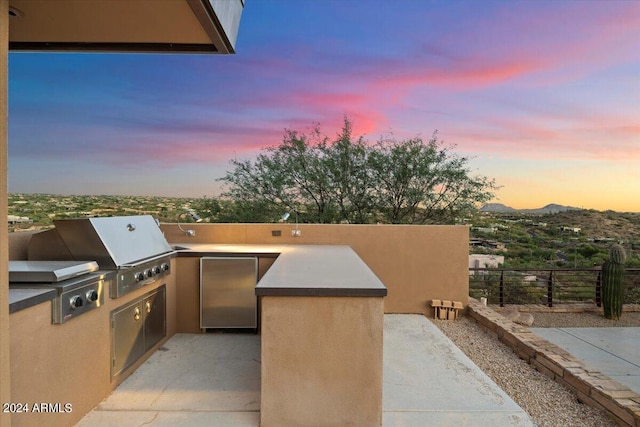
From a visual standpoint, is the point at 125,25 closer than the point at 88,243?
Yes

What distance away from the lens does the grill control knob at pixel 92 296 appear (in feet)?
7.88

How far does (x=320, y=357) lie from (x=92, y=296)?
1.51 meters

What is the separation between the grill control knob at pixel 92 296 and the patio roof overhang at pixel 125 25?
1.73 meters

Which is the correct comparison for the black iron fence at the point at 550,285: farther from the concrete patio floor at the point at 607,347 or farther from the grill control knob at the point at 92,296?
the grill control knob at the point at 92,296

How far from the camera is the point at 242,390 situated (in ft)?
9.18

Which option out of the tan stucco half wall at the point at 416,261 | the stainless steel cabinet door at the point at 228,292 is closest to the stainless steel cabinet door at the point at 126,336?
the stainless steel cabinet door at the point at 228,292

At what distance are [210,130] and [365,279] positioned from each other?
7.74 metres

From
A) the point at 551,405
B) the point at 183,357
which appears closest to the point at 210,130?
A: the point at 183,357

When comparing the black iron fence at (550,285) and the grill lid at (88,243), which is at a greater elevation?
the grill lid at (88,243)

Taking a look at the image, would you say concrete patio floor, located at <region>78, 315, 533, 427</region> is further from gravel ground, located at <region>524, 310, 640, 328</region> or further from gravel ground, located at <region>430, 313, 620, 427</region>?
gravel ground, located at <region>524, 310, 640, 328</region>

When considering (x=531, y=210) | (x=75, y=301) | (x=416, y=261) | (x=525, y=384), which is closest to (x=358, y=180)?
(x=416, y=261)

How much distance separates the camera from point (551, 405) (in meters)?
2.94

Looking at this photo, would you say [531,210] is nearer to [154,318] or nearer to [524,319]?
[524,319]

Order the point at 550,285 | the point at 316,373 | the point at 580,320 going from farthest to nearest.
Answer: the point at 550,285 → the point at 580,320 → the point at 316,373
